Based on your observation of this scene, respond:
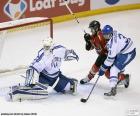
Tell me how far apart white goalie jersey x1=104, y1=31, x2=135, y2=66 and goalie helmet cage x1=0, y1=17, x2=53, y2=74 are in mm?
916

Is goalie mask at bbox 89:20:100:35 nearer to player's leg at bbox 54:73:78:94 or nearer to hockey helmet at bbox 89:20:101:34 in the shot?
hockey helmet at bbox 89:20:101:34

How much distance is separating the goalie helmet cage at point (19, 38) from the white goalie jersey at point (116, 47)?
36.1 inches

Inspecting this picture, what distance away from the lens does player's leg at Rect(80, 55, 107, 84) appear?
4746 mm

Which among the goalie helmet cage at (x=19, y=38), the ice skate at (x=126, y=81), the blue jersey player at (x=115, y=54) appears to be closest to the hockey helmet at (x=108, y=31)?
the blue jersey player at (x=115, y=54)

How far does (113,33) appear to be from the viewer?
4.55 m

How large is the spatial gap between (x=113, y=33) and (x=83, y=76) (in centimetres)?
76

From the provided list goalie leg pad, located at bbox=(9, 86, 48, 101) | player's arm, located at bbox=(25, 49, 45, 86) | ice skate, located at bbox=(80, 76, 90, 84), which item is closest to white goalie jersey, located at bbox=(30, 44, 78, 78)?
player's arm, located at bbox=(25, 49, 45, 86)

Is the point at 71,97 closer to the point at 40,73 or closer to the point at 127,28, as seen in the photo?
the point at 40,73

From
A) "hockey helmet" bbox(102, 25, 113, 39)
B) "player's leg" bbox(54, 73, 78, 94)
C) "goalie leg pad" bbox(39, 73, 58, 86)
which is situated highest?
"hockey helmet" bbox(102, 25, 113, 39)

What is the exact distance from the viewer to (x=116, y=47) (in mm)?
4516

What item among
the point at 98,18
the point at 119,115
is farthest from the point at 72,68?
the point at 98,18

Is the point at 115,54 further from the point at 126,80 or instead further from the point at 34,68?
the point at 34,68

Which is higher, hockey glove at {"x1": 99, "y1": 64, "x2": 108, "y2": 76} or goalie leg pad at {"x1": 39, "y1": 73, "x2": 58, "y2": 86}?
hockey glove at {"x1": 99, "y1": 64, "x2": 108, "y2": 76}

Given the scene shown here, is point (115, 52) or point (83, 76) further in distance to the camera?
point (83, 76)
